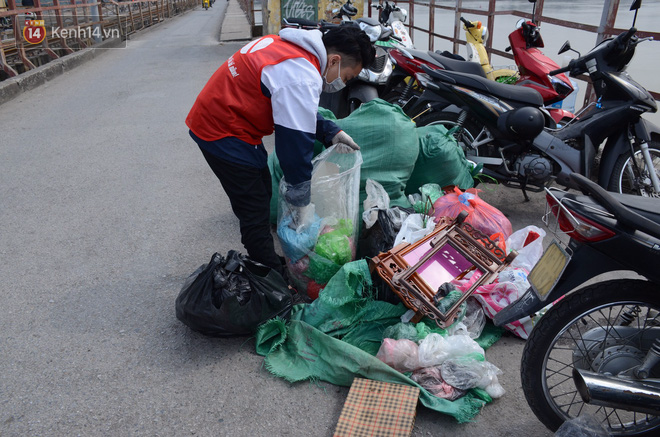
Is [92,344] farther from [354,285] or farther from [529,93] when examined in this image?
[529,93]

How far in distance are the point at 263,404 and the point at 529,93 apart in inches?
118

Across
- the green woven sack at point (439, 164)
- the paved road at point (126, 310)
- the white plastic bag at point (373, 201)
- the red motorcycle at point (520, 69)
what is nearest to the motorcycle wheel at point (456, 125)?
the red motorcycle at point (520, 69)

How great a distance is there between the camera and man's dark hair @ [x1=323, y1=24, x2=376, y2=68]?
8.08ft

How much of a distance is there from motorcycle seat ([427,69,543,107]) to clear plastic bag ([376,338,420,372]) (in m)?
2.31

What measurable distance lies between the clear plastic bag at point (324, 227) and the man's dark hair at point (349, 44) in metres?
0.68

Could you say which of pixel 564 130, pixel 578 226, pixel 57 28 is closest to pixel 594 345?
pixel 578 226

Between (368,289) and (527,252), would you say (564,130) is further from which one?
(368,289)

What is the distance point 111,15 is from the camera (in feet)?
49.8

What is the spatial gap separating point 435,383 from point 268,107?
1.47m

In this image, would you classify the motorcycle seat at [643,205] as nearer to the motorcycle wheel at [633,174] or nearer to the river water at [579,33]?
the motorcycle wheel at [633,174]

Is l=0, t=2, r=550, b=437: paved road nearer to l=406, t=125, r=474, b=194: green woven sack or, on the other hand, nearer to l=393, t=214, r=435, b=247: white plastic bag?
l=406, t=125, r=474, b=194: green woven sack

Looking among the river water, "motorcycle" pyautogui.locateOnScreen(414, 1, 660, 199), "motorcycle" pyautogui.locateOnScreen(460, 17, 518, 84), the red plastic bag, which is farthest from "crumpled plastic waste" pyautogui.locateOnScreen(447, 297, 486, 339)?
"motorcycle" pyautogui.locateOnScreen(460, 17, 518, 84)

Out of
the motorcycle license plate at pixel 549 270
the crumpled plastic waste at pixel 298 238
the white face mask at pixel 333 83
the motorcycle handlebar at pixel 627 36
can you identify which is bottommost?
the crumpled plastic waste at pixel 298 238

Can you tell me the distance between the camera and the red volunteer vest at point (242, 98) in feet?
7.74
